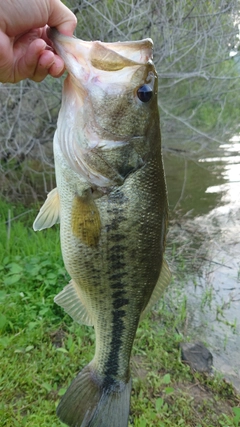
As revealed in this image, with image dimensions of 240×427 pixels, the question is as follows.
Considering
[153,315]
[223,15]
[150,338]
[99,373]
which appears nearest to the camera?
[99,373]

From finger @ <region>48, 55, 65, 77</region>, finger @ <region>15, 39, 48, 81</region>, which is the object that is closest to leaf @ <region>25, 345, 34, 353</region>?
finger @ <region>15, 39, 48, 81</region>

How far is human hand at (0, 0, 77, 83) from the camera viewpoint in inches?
69.5

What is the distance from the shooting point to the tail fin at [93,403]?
1.93 metres

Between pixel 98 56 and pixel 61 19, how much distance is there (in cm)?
37

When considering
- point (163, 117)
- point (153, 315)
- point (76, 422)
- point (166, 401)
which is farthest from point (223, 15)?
point (76, 422)

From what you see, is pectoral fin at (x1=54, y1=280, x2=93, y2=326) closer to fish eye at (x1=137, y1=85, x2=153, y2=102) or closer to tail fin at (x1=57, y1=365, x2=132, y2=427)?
tail fin at (x1=57, y1=365, x2=132, y2=427)

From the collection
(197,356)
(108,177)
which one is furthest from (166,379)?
(108,177)

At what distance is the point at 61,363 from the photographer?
3176mm

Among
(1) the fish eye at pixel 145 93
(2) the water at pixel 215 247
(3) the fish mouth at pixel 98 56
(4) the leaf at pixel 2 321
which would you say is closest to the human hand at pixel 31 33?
(3) the fish mouth at pixel 98 56

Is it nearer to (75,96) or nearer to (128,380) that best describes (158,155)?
(75,96)

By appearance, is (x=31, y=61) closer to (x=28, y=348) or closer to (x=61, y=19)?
(x=61, y=19)

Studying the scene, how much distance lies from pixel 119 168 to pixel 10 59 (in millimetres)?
807

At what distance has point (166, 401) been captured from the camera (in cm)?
304

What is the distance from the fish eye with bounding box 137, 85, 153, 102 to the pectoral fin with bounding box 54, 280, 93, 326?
0.97 meters
